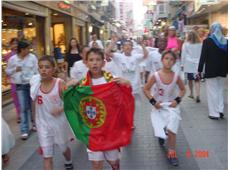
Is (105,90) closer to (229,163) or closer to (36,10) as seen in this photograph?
(229,163)

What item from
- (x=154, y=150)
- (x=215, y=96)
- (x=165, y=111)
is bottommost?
(x=154, y=150)

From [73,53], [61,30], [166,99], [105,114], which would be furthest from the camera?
[61,30]

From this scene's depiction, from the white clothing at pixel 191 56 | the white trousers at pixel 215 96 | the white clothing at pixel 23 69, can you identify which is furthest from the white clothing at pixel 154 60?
the white clothing at pixel 23 69

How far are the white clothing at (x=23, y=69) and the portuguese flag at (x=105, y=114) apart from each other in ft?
9.80

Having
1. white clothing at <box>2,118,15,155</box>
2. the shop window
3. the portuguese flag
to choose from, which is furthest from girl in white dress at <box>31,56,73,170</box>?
the shop window

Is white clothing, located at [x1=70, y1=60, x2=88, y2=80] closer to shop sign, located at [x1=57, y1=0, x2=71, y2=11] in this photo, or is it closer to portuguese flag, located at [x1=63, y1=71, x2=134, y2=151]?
portuguese flag, located at [x1=63, y1=71, x2=134, y2=151]

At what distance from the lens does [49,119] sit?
4570mm

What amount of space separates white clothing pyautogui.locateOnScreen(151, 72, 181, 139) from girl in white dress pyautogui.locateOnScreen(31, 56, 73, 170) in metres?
1.22

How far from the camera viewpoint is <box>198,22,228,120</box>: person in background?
7195mm

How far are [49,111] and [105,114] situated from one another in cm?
94

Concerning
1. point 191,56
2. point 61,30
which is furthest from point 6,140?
point 61,30

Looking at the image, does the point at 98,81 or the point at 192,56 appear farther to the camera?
the point at 192,56

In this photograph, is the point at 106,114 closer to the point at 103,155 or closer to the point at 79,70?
the point at 103,155

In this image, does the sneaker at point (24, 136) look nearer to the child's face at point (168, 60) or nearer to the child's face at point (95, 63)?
the child's face at point (168, 60)
